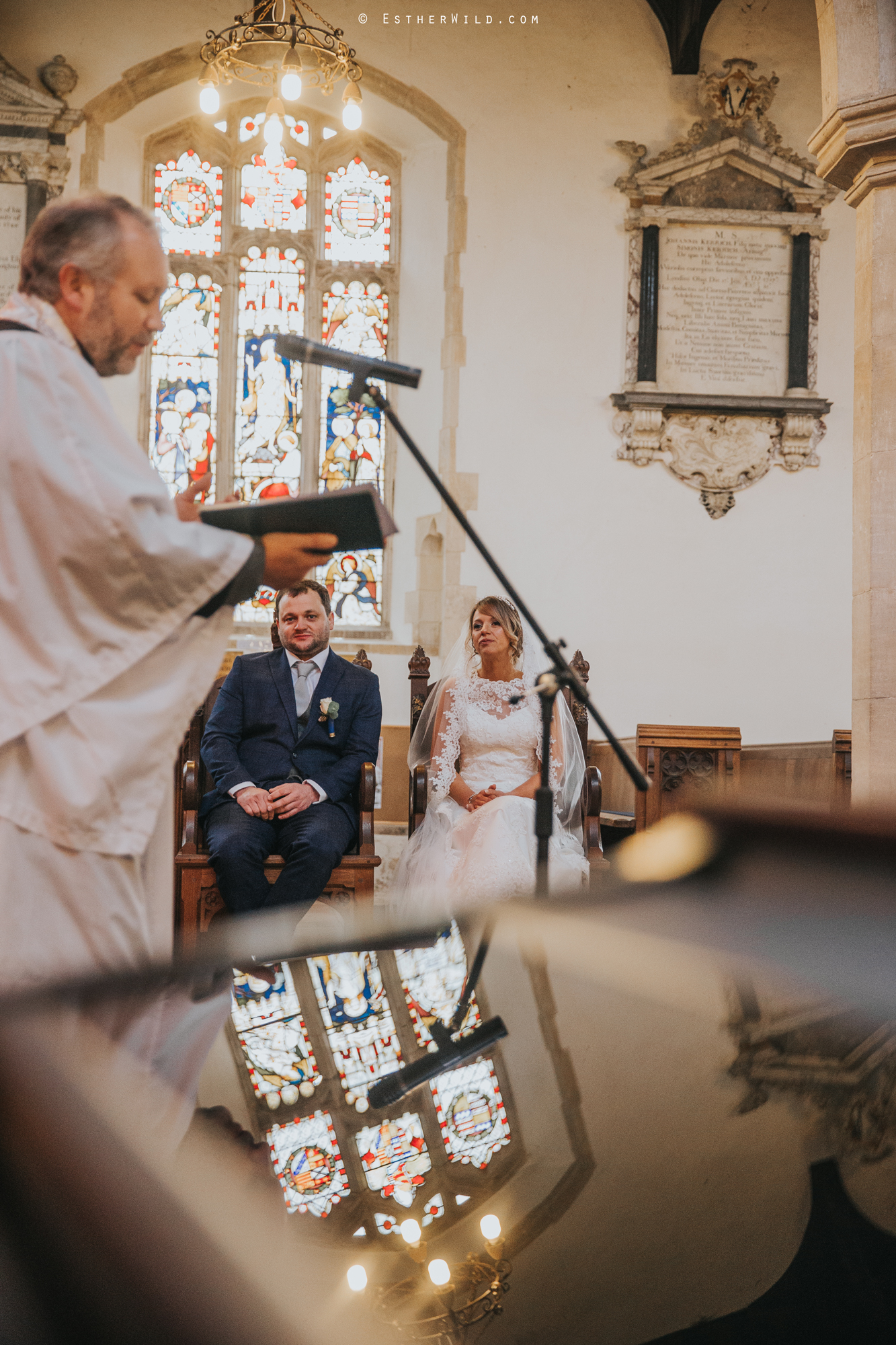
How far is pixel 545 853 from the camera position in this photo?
2.54m

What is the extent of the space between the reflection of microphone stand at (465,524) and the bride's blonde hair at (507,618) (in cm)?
196

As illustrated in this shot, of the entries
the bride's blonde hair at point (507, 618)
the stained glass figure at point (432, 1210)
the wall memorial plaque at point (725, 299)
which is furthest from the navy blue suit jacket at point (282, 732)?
the wall memorial plaque at point (725, 299)

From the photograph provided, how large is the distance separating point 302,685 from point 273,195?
17.6ft

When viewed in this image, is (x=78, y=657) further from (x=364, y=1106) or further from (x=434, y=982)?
(x=364, y=1106)

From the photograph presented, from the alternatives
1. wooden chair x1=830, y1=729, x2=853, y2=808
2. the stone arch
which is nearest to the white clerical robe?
A: wooden chair x1=830, y1=729, x2=853, y2=808

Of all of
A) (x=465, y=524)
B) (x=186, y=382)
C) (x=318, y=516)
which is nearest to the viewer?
(x=318, y=516)

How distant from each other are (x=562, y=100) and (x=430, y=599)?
3.50 metres

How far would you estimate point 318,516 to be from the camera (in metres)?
1.74

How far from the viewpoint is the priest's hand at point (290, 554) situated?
173 centimetres

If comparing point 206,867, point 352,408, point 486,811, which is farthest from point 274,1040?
point 352,408

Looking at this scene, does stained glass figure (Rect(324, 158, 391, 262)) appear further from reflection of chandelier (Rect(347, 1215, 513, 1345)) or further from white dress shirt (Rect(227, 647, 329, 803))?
reflection of chandelier (Rect(347, 1215, 513, 1345))

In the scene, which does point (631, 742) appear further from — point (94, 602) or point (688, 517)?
point (94, 602)

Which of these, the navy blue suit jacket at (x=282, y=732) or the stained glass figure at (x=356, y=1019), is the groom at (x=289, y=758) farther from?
the stained glass figure at (x=356, y=1019)

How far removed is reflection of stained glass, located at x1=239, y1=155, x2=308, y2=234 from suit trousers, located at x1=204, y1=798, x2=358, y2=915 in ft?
18.7
